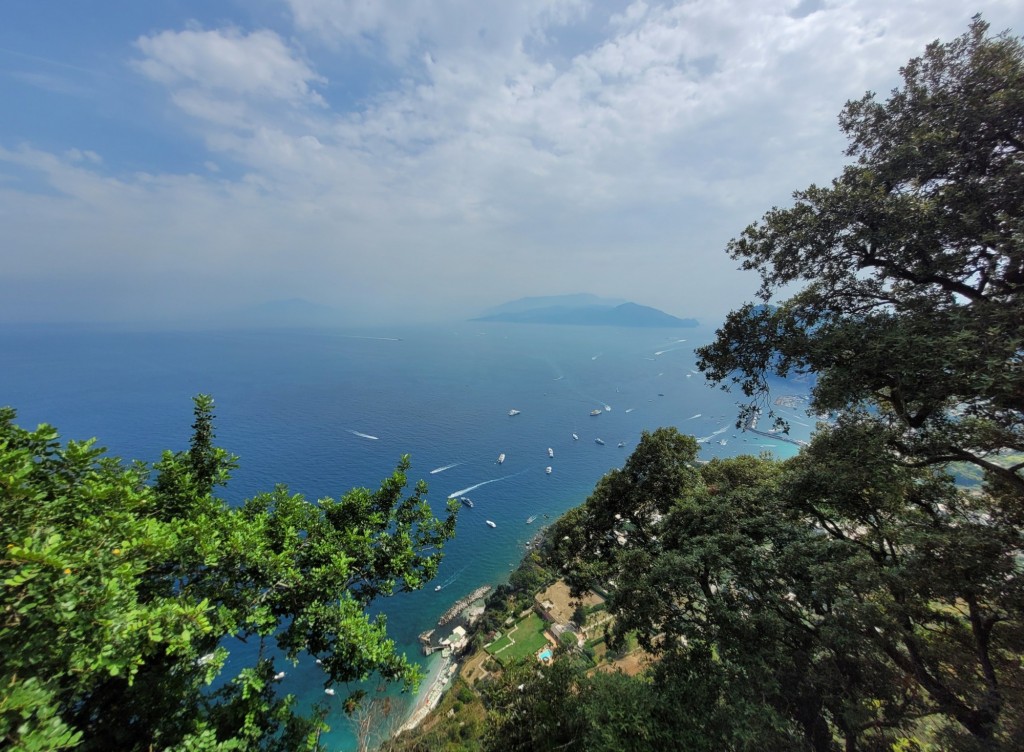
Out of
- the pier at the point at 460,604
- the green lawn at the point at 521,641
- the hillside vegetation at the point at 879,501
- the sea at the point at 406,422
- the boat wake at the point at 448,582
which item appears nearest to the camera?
the hillside vegetation at the point at 879,501

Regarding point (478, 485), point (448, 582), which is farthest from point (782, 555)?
point (478, 485)

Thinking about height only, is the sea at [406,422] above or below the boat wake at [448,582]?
above

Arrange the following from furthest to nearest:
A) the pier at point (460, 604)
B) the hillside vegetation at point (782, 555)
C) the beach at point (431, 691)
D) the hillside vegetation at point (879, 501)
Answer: the pier at point (460, 604) < the beach at point (431, 691) < the hillside vegetation at point (879, 501) < the hillside vegetation at point (782, 555)

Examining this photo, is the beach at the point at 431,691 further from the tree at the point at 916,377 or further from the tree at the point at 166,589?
the tree at the point at 916,377

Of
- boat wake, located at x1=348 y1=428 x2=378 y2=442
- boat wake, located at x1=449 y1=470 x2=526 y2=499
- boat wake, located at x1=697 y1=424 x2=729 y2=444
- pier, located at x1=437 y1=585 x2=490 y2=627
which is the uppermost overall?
boat wake, located at x1=348 y1=428 x2=378 y2=442

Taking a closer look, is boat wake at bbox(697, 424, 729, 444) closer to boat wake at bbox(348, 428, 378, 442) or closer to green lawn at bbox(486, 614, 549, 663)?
green lawn at bbox(486, 614, 549, 663)

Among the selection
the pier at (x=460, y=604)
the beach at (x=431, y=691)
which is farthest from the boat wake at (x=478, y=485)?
the beach at (x=431, y=691)

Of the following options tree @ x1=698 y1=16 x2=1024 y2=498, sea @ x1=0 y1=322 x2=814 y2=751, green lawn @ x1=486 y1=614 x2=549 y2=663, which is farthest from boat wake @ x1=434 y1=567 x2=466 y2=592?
tree @ x1=698 y1=16 x2=1024 y2=498
